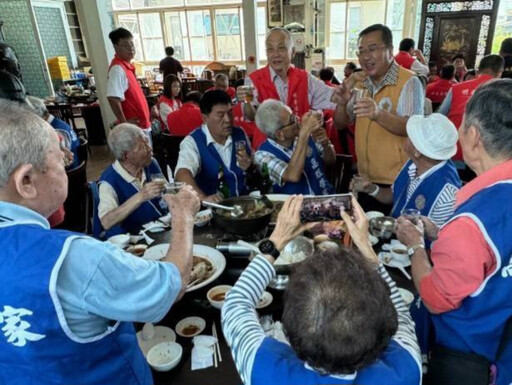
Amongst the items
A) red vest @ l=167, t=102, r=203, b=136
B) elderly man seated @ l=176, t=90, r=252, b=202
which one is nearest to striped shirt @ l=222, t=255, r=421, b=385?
elderly man seated @ l=176, t=90, r=252, b=202

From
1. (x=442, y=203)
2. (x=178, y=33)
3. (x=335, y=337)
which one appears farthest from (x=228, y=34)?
(x=335, y=337)

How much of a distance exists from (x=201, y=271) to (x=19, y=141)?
96 cm

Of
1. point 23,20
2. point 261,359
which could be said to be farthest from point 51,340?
point 23,20

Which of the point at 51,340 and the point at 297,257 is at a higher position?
the point at 51,340

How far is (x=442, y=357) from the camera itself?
112 cm

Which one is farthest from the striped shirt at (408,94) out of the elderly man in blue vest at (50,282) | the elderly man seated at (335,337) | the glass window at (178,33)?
the glass window at (178,33)

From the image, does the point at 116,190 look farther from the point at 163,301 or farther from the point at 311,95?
the point at 311,95

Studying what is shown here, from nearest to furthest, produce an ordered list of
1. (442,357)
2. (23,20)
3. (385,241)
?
(442,357), (385,241), (23,20)

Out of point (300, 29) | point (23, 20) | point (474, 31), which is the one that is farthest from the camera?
point (23, 20)

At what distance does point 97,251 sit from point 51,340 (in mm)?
261

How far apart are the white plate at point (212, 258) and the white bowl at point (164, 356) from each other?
291 mm

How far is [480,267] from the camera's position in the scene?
3.36 ft

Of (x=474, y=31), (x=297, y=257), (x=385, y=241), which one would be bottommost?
(x=385, y=241)

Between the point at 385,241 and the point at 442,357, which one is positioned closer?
the point at 442,357
